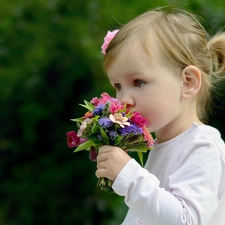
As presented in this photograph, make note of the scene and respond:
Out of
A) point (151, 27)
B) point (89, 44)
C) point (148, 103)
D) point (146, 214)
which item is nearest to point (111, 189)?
point (146, 214)

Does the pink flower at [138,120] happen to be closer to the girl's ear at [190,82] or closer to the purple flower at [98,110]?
the purple flower at [98,110]

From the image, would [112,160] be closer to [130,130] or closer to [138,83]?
[130,130]

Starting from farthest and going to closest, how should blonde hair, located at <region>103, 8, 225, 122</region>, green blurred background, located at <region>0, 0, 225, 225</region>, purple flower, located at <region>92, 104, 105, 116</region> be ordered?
green blurred background, located at <region>0, 0, 225, 225</region> < blonde hair, located at <region>103, 8, 225, 122</region> < purple flower, located at <region>92, 104, 105, 116</region>

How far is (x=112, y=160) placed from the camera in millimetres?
2287

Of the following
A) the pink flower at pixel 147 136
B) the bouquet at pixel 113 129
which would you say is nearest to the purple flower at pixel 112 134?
the bouquet at pixel 113 129

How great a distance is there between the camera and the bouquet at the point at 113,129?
2.25 m

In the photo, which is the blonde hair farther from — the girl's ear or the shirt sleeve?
the shirt sleeve

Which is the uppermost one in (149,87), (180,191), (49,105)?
(149,87)

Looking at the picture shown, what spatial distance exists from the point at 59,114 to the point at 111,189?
2.03m

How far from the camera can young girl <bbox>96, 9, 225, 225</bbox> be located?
2.22 m

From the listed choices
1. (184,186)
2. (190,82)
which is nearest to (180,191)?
(184,186)

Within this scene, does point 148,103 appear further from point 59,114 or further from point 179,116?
point 59,114

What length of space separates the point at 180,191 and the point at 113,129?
310 mm

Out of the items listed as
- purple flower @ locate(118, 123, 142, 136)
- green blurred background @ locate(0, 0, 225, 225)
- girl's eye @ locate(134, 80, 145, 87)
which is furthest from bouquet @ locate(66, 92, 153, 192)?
green blurred background @ locate(0, 0, 225, 225)
